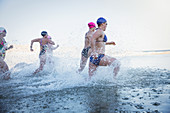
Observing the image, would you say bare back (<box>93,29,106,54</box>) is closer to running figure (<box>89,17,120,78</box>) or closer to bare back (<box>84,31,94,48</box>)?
running figure (<box>89,17,120,78</box>)

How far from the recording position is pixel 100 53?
4.15 m

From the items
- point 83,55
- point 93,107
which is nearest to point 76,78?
point 83,55

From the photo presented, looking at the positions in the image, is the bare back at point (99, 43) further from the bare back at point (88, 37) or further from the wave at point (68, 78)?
the bare back at point (88, 37)

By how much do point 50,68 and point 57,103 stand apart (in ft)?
18.3

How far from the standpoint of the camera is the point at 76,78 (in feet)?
16.0

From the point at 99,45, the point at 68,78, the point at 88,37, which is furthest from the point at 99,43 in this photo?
the point at 68,78

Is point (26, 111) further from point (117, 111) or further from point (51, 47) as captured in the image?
point (51, 47)

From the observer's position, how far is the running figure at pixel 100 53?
405 centimetres

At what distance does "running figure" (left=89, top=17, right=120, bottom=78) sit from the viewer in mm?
4047

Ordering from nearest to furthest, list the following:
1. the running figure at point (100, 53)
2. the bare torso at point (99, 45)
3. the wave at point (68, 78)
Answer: the wave at point (68, 78)
the running figure at point (100, 53)
the bare torso at point (99, 45)

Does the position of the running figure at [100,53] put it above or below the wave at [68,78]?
above

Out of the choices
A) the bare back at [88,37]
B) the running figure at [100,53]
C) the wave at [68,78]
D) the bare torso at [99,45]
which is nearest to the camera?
the wave at [68,78]

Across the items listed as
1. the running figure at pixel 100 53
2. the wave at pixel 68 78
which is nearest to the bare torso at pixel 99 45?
the running figure at pixel 100 53

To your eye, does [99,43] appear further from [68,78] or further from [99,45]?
[68,78]
